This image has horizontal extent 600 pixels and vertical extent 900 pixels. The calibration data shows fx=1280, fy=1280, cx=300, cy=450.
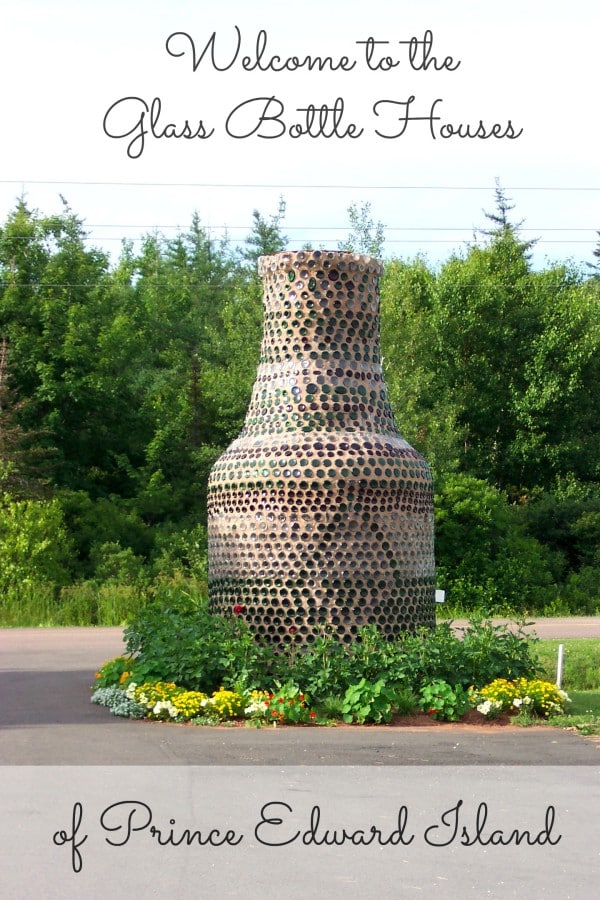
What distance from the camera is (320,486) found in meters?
13.5

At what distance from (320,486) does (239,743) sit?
3.48 meters

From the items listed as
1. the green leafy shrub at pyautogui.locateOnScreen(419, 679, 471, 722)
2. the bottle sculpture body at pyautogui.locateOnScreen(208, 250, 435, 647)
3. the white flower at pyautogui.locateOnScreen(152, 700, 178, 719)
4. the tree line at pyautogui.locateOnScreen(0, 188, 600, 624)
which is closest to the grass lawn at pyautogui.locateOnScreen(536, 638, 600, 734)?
the green leafy shrub at pyautogui.locateOnScreen(419, 679, 471, 722)

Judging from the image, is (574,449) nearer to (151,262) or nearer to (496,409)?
(496,409)

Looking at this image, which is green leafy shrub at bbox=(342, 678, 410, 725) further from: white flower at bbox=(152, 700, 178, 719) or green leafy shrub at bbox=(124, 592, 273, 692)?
white flower at bbox=(152, 700, 178, 719)

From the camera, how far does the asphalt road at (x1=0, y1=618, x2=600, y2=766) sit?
32.8ft

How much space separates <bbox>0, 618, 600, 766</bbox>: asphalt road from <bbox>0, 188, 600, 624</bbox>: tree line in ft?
49.7

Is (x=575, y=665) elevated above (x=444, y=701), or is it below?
below

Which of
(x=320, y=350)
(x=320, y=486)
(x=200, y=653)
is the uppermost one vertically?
(x=320, y=350)

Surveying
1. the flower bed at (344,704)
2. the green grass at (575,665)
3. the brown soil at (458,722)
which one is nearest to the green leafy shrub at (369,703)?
the flower bed at (344,704)

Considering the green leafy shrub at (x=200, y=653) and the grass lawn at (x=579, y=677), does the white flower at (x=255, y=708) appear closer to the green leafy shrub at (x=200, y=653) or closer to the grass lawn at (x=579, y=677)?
the green leafy shrub at (x=200, y=653)

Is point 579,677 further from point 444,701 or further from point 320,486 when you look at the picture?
point 320,486

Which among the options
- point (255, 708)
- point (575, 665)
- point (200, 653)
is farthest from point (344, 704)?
point (575, 665)

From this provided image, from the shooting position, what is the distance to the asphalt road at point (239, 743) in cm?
1000

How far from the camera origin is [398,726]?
12148 millimetres
